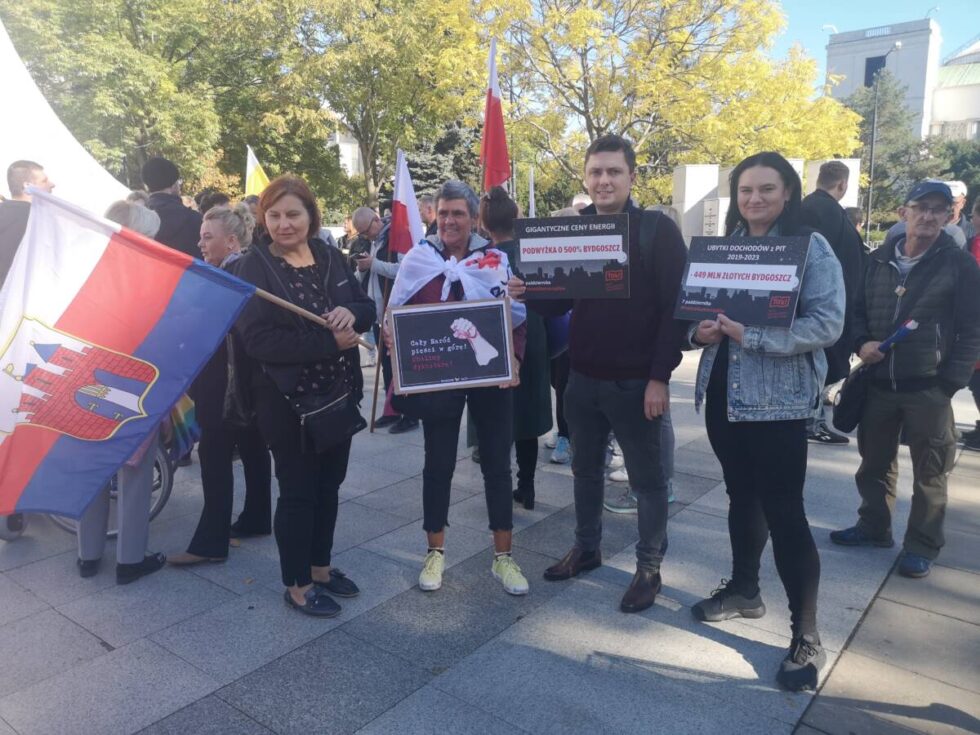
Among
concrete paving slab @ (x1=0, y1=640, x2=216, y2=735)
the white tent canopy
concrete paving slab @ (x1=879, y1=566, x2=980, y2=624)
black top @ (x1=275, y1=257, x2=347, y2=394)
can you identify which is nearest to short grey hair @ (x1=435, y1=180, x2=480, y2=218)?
black top @ (x1=275, y1=257, x2=347, y2=394)

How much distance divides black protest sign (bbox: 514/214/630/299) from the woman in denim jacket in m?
0.44

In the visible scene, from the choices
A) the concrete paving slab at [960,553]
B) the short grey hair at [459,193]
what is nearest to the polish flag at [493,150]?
the short grey hair at [459,193]

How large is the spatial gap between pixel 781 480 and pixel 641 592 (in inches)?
37.7

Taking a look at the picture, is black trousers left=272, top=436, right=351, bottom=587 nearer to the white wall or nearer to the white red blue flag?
the white red blue flag

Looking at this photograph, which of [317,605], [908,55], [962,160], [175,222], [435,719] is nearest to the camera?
[435,719]

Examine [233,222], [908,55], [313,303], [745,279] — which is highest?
[908,55]

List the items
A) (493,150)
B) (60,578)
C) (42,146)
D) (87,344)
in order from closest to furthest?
(87,344), (60,578), (493,150), (42,146)

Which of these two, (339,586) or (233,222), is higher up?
(233,222)

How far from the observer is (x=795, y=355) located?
2893mm

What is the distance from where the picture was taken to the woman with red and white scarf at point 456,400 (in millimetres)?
3656

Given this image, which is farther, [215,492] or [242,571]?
[215,492]

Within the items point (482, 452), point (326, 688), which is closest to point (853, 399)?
point (482, 452)

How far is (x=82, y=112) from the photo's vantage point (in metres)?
20.1

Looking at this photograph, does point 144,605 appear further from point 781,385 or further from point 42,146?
point 42,146
